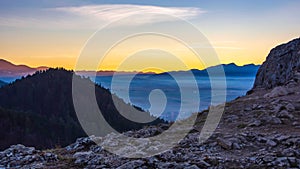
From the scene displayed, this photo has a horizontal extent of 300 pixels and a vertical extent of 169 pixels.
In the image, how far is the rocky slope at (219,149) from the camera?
917 cm

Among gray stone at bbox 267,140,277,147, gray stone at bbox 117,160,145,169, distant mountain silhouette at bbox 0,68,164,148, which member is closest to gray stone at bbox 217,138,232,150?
gray stone at bbox 267,140,277,147

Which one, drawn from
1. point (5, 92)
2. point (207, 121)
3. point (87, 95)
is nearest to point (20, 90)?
point (5, 92)

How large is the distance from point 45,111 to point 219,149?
11875 cm

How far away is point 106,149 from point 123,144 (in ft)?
2.19

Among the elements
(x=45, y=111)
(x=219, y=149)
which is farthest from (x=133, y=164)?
(x=45, y=111)

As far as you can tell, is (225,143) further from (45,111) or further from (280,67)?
(45,111)

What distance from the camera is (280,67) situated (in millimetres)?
22156

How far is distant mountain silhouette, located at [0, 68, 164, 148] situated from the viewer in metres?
93.1

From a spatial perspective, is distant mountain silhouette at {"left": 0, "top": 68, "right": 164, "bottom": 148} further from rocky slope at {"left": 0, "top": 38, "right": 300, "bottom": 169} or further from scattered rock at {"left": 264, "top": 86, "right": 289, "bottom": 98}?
rocky slope at {"left": 0, "top": 38, "right": 300, "bottom": 169}

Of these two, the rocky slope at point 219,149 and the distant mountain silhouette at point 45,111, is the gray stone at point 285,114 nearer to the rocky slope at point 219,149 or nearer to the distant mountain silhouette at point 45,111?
the rocky slope at point 219,149

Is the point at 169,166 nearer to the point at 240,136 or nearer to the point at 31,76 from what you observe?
the point at 240,136

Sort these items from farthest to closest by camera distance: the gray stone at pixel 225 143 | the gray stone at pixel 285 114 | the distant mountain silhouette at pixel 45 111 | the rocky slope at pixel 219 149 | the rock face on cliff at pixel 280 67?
the distant mountain silhouette at pixel 45 111 < the rock face on cliff at pixel 280 67 < the gray stone at pixel 285 114 < the gray stone at pixel 225 143 < the rocky slope at pixel 219 149

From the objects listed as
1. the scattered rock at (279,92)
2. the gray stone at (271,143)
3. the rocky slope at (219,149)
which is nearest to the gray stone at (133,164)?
the rocky slope at (219,149)

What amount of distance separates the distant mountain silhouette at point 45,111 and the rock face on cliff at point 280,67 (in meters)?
66.5
